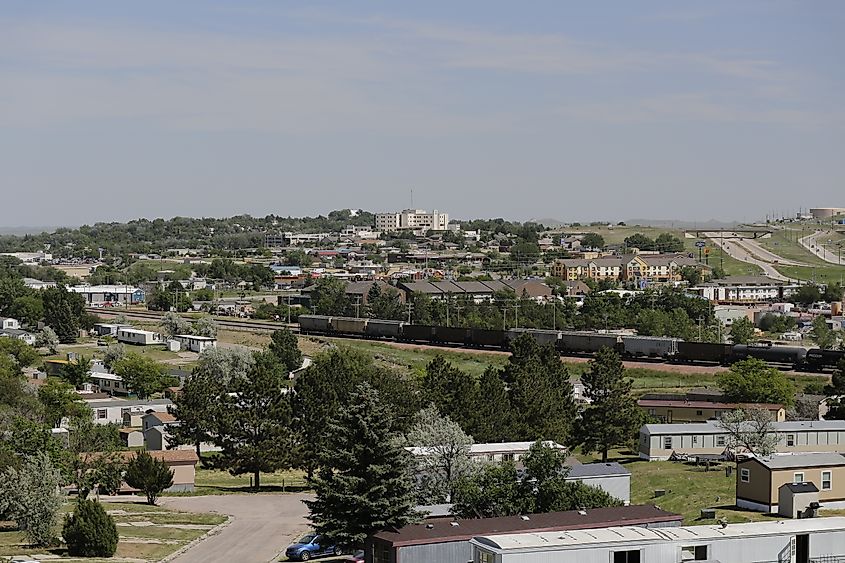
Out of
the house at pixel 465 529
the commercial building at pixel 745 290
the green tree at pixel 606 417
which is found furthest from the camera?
the commercial building at pixel 745 290

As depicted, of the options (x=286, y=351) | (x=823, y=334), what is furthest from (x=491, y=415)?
(x=823, y=334)

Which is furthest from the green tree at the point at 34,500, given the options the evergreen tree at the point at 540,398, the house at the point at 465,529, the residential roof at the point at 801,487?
the residential roof at the point at 801,487

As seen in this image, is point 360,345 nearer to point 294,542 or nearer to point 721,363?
point 721,363

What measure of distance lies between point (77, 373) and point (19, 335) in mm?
26477

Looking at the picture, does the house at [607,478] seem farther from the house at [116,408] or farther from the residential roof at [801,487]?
the house at [116,408]

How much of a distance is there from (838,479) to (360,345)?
64.3 metres

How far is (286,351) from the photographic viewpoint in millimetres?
82812

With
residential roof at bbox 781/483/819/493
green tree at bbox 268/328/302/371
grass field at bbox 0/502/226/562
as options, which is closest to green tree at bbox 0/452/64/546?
grass field at bbox 0/502/226/562

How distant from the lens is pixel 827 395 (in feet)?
197

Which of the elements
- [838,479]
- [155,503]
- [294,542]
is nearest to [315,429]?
[155,503]

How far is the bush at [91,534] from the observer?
3331 cm

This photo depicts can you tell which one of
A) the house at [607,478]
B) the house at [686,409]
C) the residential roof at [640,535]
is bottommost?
the house at [686,409]

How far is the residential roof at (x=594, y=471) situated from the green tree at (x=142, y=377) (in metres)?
41.3

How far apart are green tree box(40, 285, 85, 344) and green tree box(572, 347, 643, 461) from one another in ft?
209
